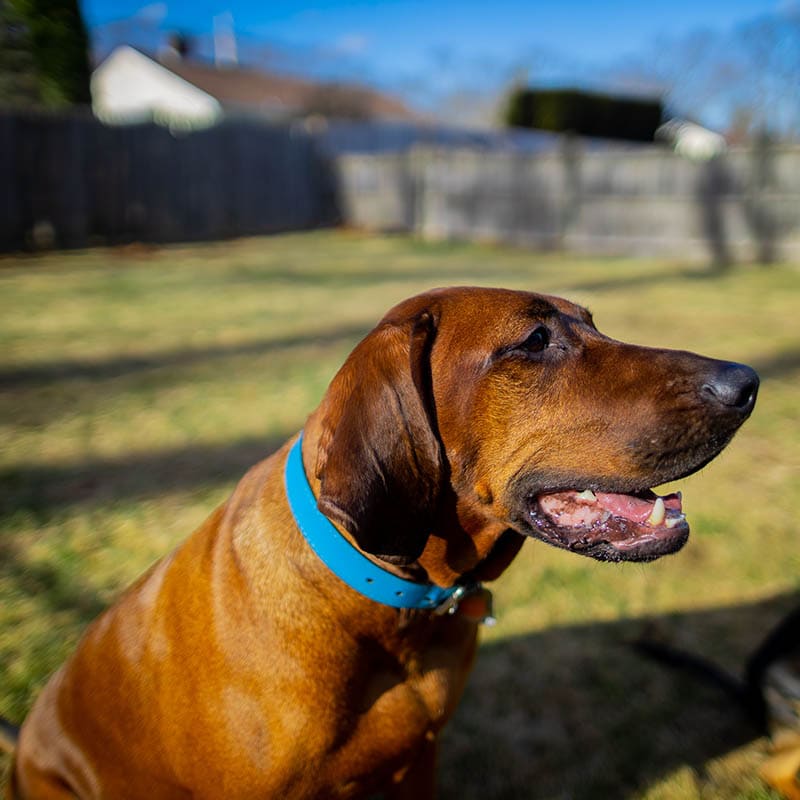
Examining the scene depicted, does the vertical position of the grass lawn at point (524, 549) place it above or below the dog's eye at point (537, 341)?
below

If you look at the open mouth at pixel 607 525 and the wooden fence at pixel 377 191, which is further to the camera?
the wooden fence at pixel 377 191

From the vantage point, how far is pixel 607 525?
185 centimetres

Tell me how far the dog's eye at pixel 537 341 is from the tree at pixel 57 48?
17.2 meters

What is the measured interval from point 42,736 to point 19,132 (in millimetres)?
13949

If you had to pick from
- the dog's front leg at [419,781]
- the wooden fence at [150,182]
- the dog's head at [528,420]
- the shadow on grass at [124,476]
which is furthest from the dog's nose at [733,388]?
the wooden fence at [150,182]

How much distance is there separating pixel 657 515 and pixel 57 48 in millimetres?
17840

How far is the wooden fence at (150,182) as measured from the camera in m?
13.5

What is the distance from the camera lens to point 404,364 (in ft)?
5.61

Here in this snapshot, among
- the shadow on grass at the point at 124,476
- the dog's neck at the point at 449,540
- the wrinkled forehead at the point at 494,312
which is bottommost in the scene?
the shadow on grass at the point at 124,476

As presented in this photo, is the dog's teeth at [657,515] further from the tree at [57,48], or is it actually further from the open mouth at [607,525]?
the tree at [57,48]

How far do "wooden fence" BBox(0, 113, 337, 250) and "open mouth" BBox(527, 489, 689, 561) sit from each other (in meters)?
14.2

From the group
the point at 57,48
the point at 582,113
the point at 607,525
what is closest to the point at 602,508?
the point at 607,525

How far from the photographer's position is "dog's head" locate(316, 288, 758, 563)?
1672 mm

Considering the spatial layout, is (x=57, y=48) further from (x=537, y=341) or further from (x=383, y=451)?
(x=383, y=451)
